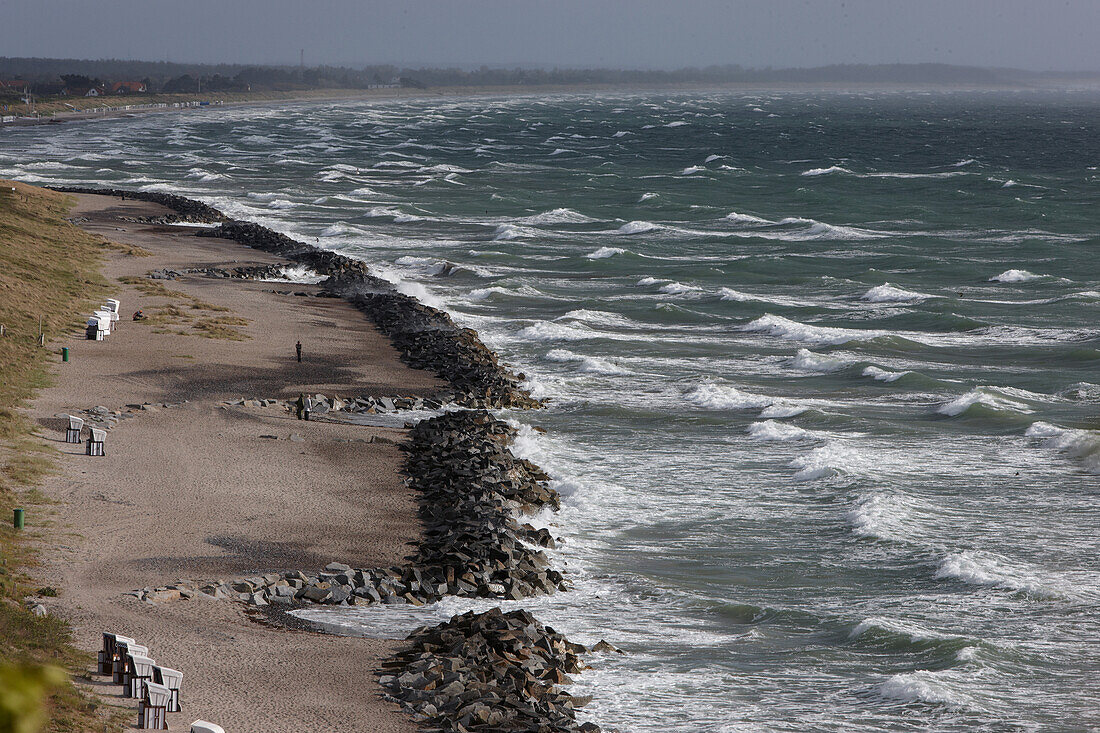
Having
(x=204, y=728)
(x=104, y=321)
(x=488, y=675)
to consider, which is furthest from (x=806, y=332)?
(x=204, y=728)

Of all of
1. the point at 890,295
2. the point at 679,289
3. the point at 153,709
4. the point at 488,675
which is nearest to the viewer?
the point at 153,709

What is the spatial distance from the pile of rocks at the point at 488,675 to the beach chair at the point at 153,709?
3.40 meters

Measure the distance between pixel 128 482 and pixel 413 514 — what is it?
671cm

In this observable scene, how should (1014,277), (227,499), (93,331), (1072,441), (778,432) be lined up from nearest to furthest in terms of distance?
(227,499), (1072,441), (778,432), (93,331), (1014,277)

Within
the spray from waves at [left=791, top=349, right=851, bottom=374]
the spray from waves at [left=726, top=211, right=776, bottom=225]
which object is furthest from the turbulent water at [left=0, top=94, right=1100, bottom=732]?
the spray from waves at [left=726, top=211, right=776, bottom=225]

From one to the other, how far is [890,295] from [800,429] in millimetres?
23018

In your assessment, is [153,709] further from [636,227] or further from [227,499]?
[636,227]

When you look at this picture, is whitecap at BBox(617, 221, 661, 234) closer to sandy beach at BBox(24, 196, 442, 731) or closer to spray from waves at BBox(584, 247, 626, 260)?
spray from waves at BBox(584, 247, 626, 260)

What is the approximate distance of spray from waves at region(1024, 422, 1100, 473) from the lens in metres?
29.9

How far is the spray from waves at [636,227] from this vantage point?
77125 mm

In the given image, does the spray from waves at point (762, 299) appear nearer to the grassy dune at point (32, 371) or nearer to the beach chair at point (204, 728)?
the grassy dune at point (32, 371)

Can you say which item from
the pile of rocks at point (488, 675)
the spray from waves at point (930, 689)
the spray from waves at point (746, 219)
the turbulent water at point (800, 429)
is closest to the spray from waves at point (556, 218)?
the turbulent water at point (800, 429)

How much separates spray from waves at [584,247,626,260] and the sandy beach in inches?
844

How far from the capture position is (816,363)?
40969mm
